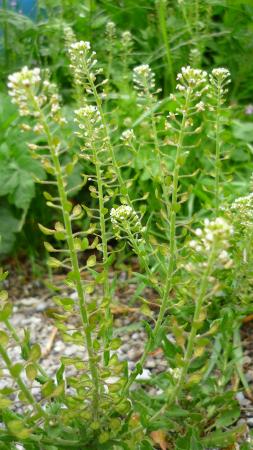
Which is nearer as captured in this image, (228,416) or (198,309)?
(198,309)

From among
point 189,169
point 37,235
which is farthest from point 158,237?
point 37,235

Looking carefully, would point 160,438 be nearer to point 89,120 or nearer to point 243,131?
point 89,120

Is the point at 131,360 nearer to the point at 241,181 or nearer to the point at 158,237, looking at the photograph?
the point at 158,237

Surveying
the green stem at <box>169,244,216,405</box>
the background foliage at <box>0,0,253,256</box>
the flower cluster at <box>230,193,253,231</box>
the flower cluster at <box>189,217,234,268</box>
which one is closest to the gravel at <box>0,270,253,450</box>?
the background foliage at <box>0,0,253,256</box>

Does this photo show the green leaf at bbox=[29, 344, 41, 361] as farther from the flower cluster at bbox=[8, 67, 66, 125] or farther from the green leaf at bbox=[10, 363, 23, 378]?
the flower cluster at bbox=[8, 67, 66, 125]

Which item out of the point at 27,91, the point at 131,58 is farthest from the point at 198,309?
the point at 131,58

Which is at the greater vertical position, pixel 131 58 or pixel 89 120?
A: pixel 89 120

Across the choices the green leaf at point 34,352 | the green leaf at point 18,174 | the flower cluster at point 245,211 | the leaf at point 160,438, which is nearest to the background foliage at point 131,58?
the green leaf at point 18,174
